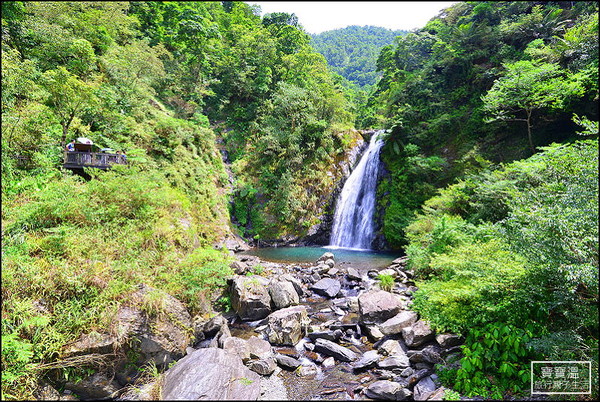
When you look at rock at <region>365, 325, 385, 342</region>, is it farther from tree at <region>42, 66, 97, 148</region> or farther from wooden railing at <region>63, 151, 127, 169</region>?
tree at <region>42, 66, 97, 148</region>

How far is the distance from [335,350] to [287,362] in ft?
3.78

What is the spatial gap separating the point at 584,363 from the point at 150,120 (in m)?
17.0

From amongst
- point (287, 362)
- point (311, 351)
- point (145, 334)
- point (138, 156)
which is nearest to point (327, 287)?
point (311, 351)

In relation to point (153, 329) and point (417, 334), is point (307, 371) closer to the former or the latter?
point (417, 334)

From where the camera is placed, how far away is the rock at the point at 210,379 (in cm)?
406

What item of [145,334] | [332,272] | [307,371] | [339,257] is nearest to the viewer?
[145,334]

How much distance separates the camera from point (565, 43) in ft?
34.2

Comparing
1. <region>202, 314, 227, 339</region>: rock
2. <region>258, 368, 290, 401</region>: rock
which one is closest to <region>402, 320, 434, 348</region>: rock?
<region>258, 368, 290, 401</region>: rock

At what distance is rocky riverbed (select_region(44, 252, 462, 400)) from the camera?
169 inches

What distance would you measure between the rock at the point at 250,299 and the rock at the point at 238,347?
1684 mm

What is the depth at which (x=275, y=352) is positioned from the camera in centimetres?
599

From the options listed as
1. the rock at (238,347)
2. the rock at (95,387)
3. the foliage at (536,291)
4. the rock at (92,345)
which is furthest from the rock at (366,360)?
the rock at (92,345)

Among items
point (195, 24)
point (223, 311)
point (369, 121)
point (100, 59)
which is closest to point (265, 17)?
point (195, 24)

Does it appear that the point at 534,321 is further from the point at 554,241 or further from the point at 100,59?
the point at 100,59
